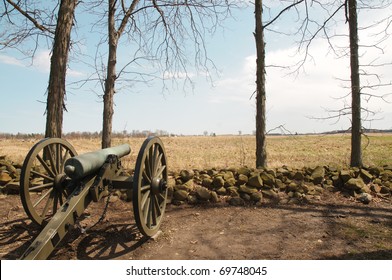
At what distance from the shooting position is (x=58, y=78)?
7.34m

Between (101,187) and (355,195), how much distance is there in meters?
4.84

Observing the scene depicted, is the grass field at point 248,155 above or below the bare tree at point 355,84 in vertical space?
below

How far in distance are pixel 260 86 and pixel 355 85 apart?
89.8 inches

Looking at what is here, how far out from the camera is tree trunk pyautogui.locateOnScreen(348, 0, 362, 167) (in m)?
7.68

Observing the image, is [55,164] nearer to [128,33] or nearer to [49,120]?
[49,120]

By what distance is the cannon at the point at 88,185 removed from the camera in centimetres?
322

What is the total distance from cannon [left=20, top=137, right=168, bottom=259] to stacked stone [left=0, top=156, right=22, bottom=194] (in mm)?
2116

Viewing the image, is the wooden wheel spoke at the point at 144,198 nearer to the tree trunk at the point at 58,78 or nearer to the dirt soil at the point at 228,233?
the dirt soil at the point at 228,233

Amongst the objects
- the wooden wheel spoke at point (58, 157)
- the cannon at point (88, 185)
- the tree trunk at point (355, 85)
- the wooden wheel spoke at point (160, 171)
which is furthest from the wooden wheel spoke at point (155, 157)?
the tree trunk at point (355, 85)

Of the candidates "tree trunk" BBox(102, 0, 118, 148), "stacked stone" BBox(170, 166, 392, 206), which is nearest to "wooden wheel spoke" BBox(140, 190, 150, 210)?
"stacked stone" BBox(170, 166, 392, 206)

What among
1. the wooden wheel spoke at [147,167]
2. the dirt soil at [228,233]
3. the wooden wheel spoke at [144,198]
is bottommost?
the dirt soil at [228,233]

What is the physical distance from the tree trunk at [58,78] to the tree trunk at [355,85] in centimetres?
690

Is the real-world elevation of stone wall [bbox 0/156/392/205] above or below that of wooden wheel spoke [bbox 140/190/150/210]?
below

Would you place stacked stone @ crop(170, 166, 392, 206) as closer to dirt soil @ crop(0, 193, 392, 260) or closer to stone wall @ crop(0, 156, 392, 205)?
stone wall @ crop(0, 156, 392, 205)
